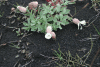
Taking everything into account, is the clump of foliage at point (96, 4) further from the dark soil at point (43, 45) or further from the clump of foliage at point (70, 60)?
the clump of foliage at point (70, 60)

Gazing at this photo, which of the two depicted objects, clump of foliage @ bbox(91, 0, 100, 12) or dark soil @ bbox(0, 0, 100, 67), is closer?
dark soil @ bbox(0, 0, 100, 67)

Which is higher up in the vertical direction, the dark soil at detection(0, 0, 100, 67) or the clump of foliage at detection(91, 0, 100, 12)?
the clump of foliage at detection(91, 0, 100, 12)

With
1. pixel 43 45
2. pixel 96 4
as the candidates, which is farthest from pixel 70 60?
pixel 96 4

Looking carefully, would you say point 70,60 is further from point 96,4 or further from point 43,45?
point 96,4

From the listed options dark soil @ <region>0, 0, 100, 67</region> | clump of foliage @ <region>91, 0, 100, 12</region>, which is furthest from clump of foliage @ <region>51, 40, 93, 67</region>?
clump of foliage @ <region>91, 0, 100, 12</region>

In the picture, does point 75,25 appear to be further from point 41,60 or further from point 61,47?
point 41,60

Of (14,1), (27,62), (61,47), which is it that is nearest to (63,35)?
(61,47)

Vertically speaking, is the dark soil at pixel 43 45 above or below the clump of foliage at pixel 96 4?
below

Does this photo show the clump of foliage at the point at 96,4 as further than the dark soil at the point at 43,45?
Yes

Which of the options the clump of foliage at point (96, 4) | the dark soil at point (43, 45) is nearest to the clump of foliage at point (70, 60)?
the dark soil at point (43, 45)

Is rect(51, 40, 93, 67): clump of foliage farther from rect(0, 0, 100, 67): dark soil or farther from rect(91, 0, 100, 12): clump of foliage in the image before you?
rect(91, 0, 100, 12): clump of foliage

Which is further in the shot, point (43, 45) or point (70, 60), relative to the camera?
point (43, 45)

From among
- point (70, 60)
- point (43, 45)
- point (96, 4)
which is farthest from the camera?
point (96, 4)

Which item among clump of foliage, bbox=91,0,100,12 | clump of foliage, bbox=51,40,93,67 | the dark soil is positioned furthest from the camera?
clump of foliage, bbox=91,0,100,12
